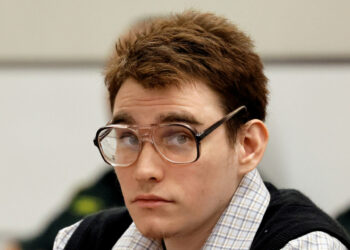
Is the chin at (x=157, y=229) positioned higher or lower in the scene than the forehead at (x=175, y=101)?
lower

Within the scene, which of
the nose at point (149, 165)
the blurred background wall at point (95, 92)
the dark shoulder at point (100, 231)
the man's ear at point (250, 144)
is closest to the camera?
the nose at point (149, 165)

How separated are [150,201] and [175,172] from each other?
77 mm

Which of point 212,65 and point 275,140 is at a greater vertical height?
point 212,65

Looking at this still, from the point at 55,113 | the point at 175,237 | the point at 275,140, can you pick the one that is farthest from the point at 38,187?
the point at 175,237

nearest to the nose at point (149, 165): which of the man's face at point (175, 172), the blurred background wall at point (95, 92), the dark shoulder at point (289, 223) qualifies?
the man's face at point (175, 172)

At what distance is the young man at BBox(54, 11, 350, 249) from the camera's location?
49.9 inches

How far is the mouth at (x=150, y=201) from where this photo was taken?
1.26 m

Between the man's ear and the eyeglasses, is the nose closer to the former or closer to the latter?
the eyeglasses

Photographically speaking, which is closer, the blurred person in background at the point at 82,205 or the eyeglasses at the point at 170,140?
the eyeglasses at the point at 170,140

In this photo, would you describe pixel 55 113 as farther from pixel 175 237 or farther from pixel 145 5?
pixel 175 237

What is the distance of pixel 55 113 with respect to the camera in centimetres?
314

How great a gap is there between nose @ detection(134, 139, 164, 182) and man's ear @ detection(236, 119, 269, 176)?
189mm

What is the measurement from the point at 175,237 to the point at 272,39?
1629 millimetres

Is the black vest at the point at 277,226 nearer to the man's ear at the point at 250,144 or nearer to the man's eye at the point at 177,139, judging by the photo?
the man's ear at the point at 250,144
